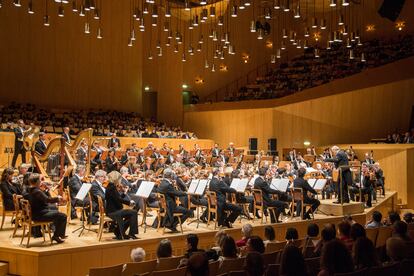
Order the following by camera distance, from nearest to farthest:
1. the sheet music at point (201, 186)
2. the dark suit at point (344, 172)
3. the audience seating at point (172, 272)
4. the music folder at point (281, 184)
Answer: the audience seating at point (172, 272)
the sheet music at point (201, 186)
the music folder at point (281, 184)
the dark suit at point (344, 172)

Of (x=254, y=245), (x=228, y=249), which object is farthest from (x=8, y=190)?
(x=254, y=245)

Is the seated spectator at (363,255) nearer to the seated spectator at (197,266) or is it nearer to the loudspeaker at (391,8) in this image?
the seated spectator at (197,266)

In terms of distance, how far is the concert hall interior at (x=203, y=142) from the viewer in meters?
6.96

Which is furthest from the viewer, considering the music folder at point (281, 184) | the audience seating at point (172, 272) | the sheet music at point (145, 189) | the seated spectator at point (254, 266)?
the music folder at point (281, 184)

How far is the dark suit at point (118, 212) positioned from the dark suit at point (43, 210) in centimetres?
84

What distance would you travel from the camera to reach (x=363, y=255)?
5.22 metres

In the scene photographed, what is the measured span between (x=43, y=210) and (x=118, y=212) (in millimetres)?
1250

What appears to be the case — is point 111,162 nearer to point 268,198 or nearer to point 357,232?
point 268,198

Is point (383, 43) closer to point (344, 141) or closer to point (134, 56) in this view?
point (344, 141)

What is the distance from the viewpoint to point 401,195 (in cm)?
1728

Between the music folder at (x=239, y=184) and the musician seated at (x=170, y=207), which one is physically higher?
the music folder at (x=239, y=184)

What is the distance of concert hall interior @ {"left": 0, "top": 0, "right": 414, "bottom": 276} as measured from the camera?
696cm

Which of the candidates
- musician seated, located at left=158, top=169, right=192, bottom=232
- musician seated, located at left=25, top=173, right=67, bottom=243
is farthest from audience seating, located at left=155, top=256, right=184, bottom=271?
musician seated, located at left=158, top=169, right=192, bottom=232

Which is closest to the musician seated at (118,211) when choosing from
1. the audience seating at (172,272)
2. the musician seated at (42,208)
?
the musician seated at (42,208)
